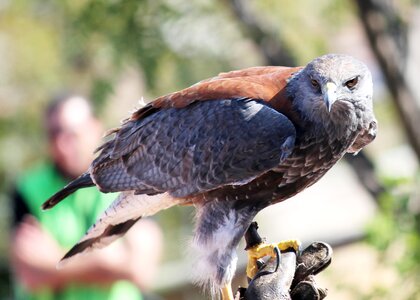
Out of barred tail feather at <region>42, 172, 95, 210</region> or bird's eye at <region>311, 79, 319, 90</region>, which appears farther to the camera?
barred tail feather at <region>42, 172, 95, 210</region>

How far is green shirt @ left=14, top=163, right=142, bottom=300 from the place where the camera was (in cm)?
646

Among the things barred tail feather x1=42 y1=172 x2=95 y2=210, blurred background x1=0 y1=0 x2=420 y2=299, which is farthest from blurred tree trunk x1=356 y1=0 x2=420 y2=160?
→ barred tail feather x1=42 y1=172 x2=95 y2=210

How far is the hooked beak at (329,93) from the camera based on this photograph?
417 centimetres

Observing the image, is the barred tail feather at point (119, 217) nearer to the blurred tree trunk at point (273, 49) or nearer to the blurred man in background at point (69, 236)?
the blurred man in background at point (69, 236)

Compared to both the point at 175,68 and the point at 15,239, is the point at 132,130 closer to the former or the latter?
the point at 15,239

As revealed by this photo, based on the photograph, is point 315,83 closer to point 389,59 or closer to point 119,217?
point 119,217

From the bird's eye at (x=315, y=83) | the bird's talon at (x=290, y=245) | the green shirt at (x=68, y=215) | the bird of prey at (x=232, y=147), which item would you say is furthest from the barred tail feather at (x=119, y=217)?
the green shirt at (x=68, y=215)

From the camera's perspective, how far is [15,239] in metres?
6.68

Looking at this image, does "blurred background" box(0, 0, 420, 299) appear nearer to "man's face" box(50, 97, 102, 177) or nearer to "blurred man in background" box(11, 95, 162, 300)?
"blurred man in background" box(11, 95, 162, 300)

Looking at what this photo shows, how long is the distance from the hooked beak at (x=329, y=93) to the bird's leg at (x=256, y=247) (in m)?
0.66

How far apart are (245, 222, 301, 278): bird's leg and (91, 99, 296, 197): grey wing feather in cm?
28

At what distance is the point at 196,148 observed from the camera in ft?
15.5

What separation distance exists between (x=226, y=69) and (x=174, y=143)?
3.77 meters

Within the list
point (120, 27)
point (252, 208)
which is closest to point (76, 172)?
point (120, 27)
